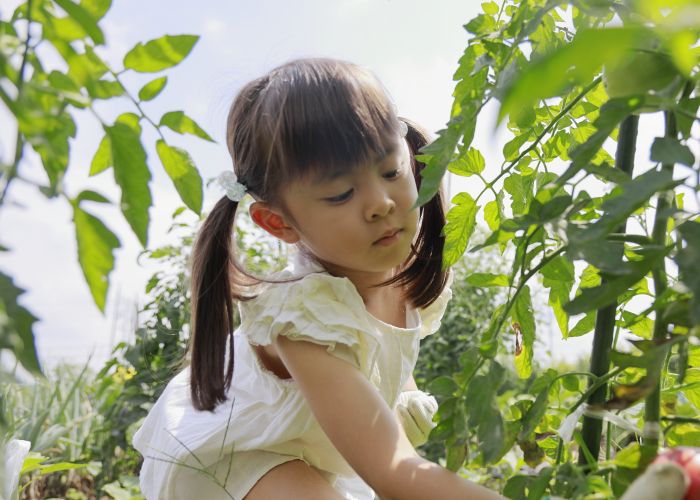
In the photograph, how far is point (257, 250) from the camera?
324 centimetres

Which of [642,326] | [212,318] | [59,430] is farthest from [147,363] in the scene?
[642,326]

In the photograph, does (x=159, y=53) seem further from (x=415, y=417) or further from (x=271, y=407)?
(x=415, y=417)

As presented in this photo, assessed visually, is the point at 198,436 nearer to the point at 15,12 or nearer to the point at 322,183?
the point at 322,183

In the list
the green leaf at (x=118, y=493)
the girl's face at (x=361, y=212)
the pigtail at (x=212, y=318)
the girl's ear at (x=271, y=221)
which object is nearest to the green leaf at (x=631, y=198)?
the girl's face at (x=361, y=212)

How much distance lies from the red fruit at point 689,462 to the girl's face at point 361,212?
678mm

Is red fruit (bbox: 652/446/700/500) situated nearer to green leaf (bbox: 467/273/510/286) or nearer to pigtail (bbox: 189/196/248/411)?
green leaf (bbox: 467/273/510/286)

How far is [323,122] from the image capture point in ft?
3.71

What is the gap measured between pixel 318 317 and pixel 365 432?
26 cm

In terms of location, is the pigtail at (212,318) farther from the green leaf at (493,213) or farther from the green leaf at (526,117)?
the green leaf at (526,117)

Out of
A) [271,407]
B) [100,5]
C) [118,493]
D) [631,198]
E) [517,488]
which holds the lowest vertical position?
[118,493]

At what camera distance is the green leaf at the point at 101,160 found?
1.84 feet

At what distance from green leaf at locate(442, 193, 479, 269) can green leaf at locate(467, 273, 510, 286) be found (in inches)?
4.7

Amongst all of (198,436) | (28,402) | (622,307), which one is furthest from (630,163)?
(28,402)

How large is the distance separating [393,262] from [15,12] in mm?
837
